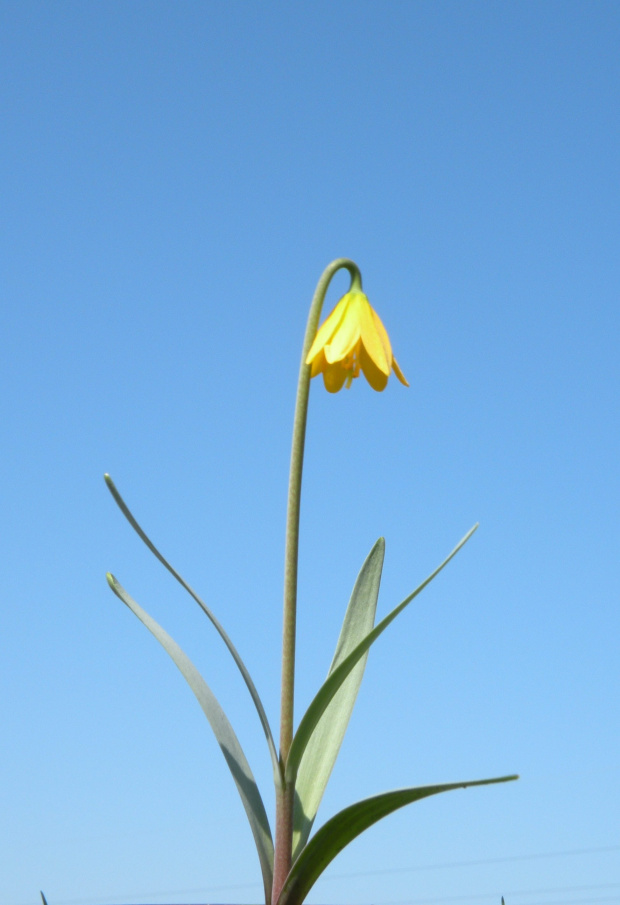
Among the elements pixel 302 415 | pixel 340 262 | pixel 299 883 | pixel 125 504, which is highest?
pixel 340 262

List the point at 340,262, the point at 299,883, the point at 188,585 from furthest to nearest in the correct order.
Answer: the point at 340,262 < the point at 188,585 < the point at 299,883

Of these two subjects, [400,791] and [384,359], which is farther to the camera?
[384,359]

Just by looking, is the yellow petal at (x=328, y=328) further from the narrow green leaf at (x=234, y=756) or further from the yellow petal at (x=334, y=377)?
the narrow green leaf at (x=234, y=756)

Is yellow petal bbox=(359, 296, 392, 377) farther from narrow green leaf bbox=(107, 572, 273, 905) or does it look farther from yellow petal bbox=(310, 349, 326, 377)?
narrow green leaf bbox=(107, 572, 273, 905)

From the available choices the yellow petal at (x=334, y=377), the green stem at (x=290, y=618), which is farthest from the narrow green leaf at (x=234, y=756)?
the yellow petal at (x=334, y=377)

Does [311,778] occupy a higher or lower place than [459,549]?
lower

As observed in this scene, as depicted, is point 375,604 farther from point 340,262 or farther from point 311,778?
point 340,262

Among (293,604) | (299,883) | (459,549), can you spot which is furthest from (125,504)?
(299,883)
